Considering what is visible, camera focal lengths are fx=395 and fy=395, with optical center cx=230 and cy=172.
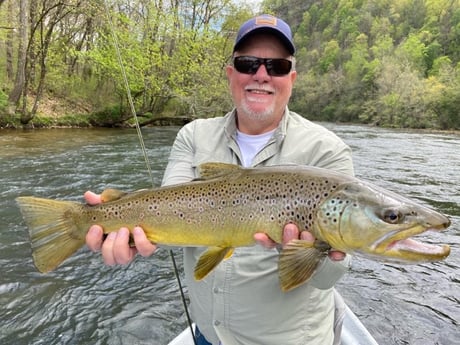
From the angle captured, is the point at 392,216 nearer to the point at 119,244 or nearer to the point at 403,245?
the point at 403,245

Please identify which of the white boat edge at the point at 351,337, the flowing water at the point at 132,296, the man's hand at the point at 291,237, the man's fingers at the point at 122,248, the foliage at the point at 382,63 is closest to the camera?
the man's hand at the point at 291,237

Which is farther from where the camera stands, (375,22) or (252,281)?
(375,22)

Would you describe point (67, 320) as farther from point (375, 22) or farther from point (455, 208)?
point (375, 22)

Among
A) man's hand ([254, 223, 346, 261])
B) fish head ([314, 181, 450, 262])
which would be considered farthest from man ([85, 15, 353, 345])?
fish head ([314, 181, 450, 262])

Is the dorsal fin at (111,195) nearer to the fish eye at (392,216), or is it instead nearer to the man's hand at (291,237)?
the man's hand at (291,237)

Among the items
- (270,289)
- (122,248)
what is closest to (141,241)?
(122,248)

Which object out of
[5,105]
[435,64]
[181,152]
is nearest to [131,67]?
[5,105]

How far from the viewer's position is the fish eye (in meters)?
1.63

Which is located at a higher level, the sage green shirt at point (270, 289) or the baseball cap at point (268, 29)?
the baseball cap at point (268, 29)

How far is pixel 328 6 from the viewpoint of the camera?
120 m

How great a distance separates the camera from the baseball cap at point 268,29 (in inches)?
89.2

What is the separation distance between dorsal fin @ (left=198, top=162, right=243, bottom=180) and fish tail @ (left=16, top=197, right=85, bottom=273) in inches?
27.0

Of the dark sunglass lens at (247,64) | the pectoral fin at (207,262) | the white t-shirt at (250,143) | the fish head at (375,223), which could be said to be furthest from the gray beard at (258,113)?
the pectoral fin at (207,262)

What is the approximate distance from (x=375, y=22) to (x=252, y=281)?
100673 mm
